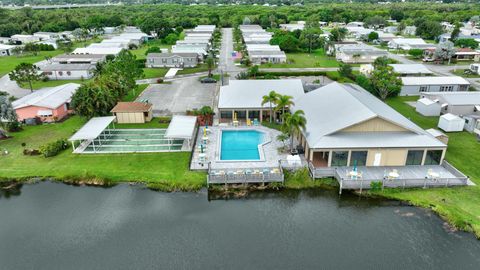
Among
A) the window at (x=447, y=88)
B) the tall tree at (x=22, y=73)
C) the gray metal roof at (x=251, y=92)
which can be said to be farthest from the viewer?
the window at (x=447, y=88)

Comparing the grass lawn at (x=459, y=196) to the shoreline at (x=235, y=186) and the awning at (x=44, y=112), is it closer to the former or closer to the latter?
the shoreline at (x=235, y=186)

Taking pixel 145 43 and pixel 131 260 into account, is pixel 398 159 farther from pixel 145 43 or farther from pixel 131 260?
pixel 145 43

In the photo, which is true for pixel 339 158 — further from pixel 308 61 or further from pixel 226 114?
pixel 308 61

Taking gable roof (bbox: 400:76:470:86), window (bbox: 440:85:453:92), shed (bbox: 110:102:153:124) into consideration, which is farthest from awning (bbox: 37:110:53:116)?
window (bbox: 440:85:453:92)

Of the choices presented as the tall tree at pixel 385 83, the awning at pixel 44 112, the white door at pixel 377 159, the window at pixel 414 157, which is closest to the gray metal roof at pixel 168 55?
the awning at pixel 44 112

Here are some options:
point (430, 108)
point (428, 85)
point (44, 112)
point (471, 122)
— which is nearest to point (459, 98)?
point (430, 108)

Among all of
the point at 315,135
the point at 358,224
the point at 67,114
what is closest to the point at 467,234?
the point at 358,224
